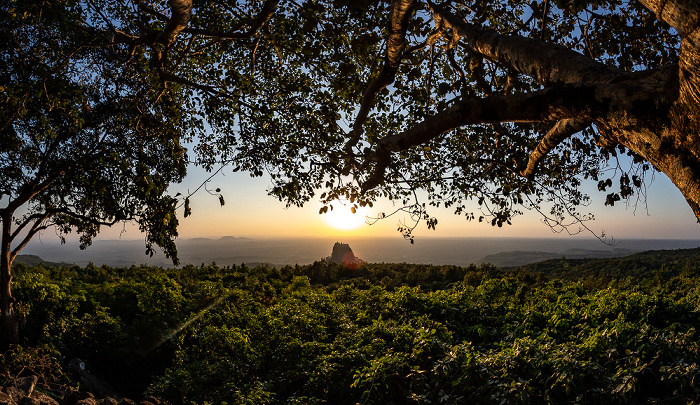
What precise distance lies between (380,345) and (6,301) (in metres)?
8.82

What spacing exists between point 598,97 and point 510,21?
493 centimetres

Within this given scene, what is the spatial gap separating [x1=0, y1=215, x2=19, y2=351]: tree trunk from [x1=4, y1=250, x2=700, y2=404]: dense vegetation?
49 cm

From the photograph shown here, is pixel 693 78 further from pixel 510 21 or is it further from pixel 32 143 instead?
pixel 32 143

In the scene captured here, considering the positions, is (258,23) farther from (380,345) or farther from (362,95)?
(380,345)

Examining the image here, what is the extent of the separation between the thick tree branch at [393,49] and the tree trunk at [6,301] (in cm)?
907

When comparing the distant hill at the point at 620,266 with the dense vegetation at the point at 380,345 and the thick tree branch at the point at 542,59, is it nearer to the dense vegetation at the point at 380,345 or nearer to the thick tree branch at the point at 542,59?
the dense vegetation at the point at 380,345

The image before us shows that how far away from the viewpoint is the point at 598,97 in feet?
6.52

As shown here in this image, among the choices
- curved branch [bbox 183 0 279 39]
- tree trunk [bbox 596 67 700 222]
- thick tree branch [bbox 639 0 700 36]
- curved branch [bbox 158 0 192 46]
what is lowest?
tree trunk [bbox 596 67 700 222]

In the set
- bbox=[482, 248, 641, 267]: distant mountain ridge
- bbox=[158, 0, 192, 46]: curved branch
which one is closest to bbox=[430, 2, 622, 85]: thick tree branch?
bbox=[158, 0, 192, 46]: curved branch

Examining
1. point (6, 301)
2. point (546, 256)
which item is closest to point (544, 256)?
point (546, 256)

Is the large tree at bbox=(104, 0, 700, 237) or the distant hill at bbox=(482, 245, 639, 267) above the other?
the large tree at bbox=(104, 0, 700, 237)

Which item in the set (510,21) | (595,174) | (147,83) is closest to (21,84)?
(147,83)

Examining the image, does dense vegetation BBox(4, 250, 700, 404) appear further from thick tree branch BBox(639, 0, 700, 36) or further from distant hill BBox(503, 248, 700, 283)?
distant hill BBox(503, 248, 700, 283)

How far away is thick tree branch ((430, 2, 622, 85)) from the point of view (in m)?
2.30
